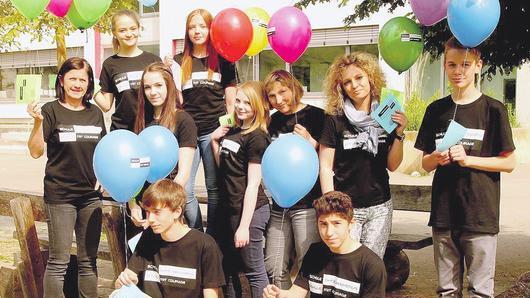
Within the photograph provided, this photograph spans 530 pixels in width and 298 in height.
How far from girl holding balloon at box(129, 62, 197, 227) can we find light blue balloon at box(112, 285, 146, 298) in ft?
1.71

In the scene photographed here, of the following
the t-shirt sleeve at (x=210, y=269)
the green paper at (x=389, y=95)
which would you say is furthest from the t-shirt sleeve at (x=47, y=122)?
the green paper at (x=389, y=95)

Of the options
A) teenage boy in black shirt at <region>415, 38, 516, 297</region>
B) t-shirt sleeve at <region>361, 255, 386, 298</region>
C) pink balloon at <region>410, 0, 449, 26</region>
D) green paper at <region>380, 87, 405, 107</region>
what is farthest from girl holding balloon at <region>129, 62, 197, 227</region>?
pink balloon at <region>410, 0, 449, 26</region>

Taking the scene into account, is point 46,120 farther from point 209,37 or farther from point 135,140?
point 209,37

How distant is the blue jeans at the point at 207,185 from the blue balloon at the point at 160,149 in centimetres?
42

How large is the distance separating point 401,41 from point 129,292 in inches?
88.7

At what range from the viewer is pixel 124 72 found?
475 centimetres

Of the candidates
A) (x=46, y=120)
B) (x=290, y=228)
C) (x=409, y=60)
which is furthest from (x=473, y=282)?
(x=46, y=120)

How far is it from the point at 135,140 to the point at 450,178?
1764 mm

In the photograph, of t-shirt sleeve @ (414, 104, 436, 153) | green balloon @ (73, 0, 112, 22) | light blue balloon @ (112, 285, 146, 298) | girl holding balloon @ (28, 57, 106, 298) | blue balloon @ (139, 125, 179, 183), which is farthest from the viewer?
green balloon @ (73, 0, 112, 22)

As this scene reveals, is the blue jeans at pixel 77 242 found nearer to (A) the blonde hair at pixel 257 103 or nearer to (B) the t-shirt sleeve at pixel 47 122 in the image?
(B) the t-shirt sleeve at pixel 47 122

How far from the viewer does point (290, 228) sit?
4.24 m

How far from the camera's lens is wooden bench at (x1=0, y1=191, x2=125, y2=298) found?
490 cm

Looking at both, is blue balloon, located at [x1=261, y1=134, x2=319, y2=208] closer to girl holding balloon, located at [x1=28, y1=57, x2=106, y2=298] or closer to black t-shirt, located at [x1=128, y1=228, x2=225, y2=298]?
black t-shirt, located at [x1=128, y1=228, x2=225, y2=298]

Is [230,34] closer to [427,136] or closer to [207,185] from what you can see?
[207,185]
